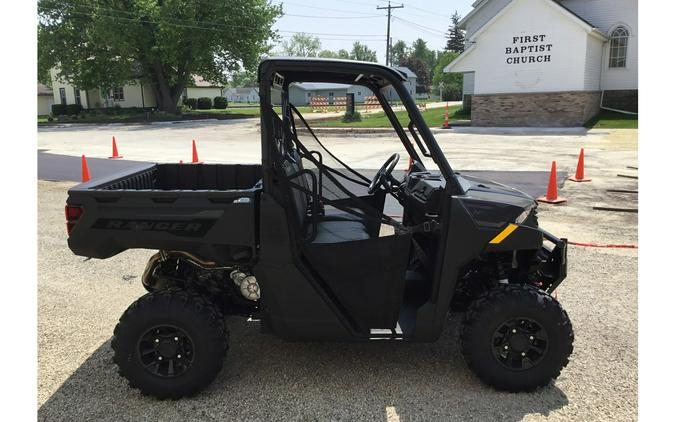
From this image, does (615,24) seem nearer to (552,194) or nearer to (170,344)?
(552,194)

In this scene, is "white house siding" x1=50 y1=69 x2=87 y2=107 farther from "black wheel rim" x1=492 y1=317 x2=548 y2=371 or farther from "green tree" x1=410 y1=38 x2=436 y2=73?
"green tree" x1=410 y1=38 x2=436 y2=73

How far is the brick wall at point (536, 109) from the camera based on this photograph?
25375 millimetres

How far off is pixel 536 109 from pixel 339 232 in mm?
25319

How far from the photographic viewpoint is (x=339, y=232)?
3422 mm

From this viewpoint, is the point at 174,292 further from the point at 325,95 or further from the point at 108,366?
the point at 325,95

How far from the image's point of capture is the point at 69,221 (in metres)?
3.26

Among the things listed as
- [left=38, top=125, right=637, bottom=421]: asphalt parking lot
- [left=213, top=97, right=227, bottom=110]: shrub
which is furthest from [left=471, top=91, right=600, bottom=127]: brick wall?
[left=213, top=97, right=227, bottom=110]: shrub

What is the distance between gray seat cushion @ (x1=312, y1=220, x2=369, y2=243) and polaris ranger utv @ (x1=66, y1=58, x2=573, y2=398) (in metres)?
0.01

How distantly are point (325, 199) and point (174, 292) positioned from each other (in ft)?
3.71

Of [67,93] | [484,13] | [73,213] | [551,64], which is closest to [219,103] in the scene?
[67,93]

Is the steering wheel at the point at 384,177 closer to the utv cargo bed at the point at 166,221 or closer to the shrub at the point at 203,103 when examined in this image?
the utv cargo bed at the point at 166,221

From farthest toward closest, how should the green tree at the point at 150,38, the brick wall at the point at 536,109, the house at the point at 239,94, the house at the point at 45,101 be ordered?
the house at the point at 239,94 → the house at the point at 45,101 → the green tree at the point at 150,38 → the brick wall at the point at 536,109

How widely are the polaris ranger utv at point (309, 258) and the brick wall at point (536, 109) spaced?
971 inches

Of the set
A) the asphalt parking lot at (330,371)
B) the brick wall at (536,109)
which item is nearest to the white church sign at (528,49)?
the brick wall at (536,109)
